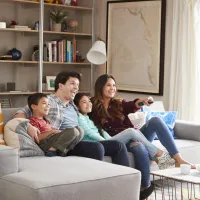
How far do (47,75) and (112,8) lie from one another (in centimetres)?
126

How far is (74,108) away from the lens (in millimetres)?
4613

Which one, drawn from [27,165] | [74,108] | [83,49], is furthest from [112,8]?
[27,165]

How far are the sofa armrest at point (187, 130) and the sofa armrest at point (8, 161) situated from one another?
232 centimetres

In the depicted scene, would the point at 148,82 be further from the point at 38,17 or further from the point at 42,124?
the point at 42,124

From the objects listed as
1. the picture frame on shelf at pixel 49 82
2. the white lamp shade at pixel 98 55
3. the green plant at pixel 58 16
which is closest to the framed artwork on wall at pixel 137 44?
the white lamp shade at pixel 98 55

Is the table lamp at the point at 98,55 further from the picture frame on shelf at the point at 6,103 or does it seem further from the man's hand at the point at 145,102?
the man's hand at the point at 145,102

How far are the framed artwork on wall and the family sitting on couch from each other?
1643 millimetres

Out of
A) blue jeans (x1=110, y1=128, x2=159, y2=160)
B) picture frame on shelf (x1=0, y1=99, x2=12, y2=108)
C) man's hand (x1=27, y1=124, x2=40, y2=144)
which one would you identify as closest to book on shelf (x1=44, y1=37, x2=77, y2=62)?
picture frame on shelf (x1=0, y1=99, x2=12, y2=108)

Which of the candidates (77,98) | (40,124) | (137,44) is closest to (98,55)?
(137,44)

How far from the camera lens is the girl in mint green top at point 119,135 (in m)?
4.56

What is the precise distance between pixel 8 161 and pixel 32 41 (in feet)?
12.4

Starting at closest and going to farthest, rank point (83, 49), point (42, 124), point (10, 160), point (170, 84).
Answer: point (10, 160) < point (42, 124) < point (170, 84) < point (83, 49)

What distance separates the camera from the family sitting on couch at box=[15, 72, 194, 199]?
13.7 feet

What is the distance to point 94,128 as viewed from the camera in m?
4.70
